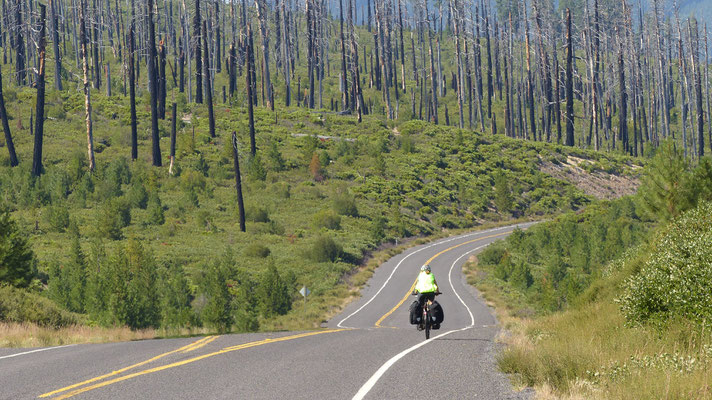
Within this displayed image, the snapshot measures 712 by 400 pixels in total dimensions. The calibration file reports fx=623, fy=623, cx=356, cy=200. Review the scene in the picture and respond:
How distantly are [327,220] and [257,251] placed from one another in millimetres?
10252

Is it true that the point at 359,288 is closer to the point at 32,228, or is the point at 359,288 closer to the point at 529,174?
the point at 32,228

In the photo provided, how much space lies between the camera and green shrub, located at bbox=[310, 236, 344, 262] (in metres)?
40.5

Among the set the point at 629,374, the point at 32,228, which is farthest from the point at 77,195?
the point at 629,374

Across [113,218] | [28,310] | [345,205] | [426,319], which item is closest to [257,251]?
[113,218]

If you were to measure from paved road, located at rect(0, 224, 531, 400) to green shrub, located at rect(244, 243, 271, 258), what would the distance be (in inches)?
958

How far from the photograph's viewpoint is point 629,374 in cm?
686

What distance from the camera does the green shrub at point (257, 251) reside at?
37.8m

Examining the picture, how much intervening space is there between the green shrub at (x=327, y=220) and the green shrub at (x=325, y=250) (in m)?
4.88

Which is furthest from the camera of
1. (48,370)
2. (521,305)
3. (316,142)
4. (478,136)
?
(478,136)

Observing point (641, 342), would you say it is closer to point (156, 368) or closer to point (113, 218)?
point (156, 368)

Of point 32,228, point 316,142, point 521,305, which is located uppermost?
point 316,142

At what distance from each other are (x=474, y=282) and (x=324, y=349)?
2926 cm

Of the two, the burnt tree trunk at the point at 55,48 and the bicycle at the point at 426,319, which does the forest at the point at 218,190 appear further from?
the bicycle at the point at 426,319

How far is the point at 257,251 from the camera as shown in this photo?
125ft
